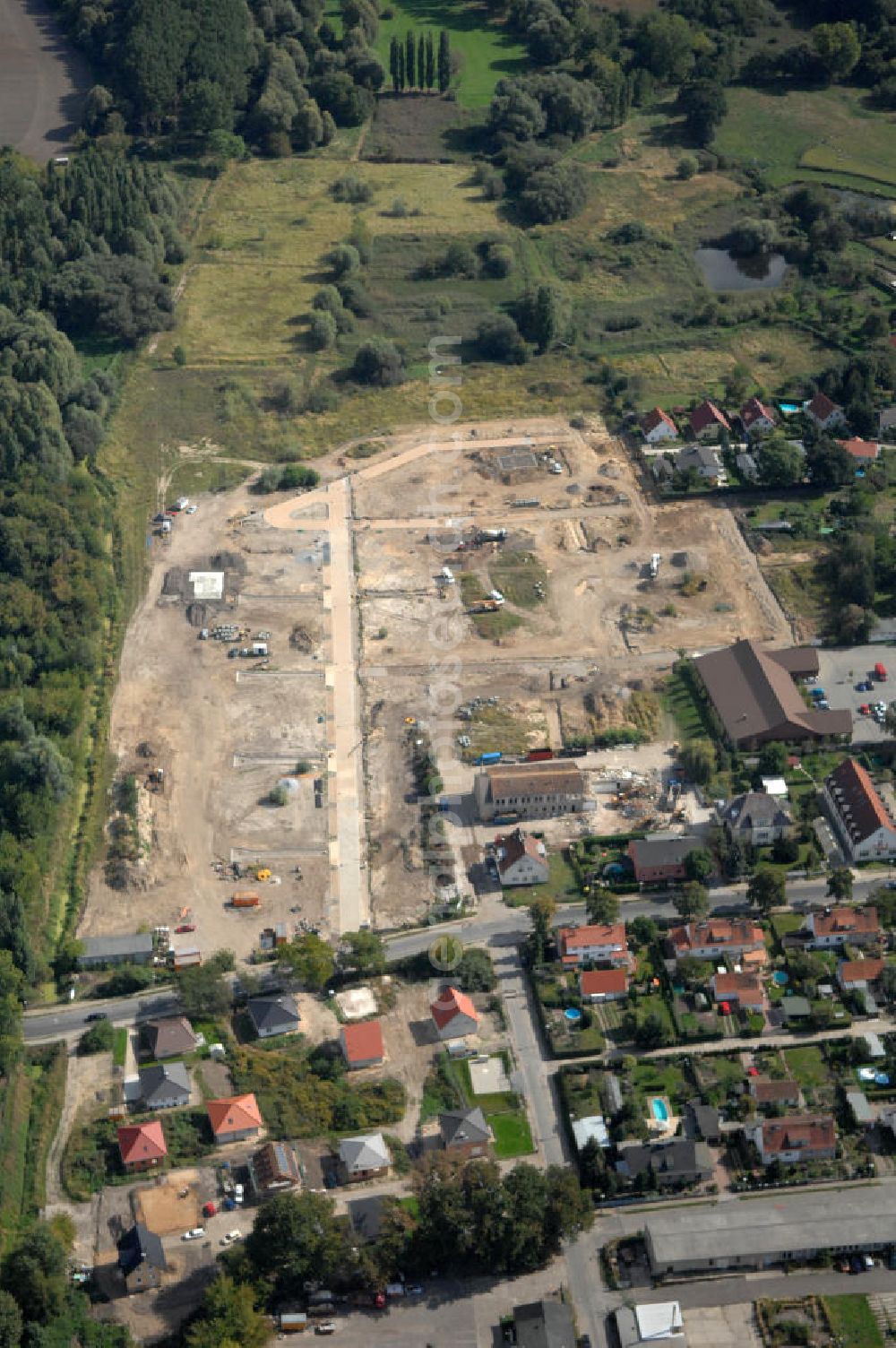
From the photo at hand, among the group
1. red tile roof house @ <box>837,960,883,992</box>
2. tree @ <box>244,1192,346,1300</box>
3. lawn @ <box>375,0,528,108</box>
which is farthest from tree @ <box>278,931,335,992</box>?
lawn @ <box>375,0,528,108</box>

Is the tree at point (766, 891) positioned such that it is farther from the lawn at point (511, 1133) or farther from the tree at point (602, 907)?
the lawn at point (511, 1133)

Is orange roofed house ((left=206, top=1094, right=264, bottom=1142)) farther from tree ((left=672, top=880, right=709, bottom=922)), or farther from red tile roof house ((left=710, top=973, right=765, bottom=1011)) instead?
tree ((left=672, top=880, right=709, bottom=922))

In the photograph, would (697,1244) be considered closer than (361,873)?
Yes

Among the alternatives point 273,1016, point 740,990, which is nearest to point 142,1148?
point 273,1016

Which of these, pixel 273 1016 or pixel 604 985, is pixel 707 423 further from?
pixel 273 1016

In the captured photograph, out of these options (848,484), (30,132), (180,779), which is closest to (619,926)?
(180,779)

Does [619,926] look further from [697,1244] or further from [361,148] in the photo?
[361,148]
